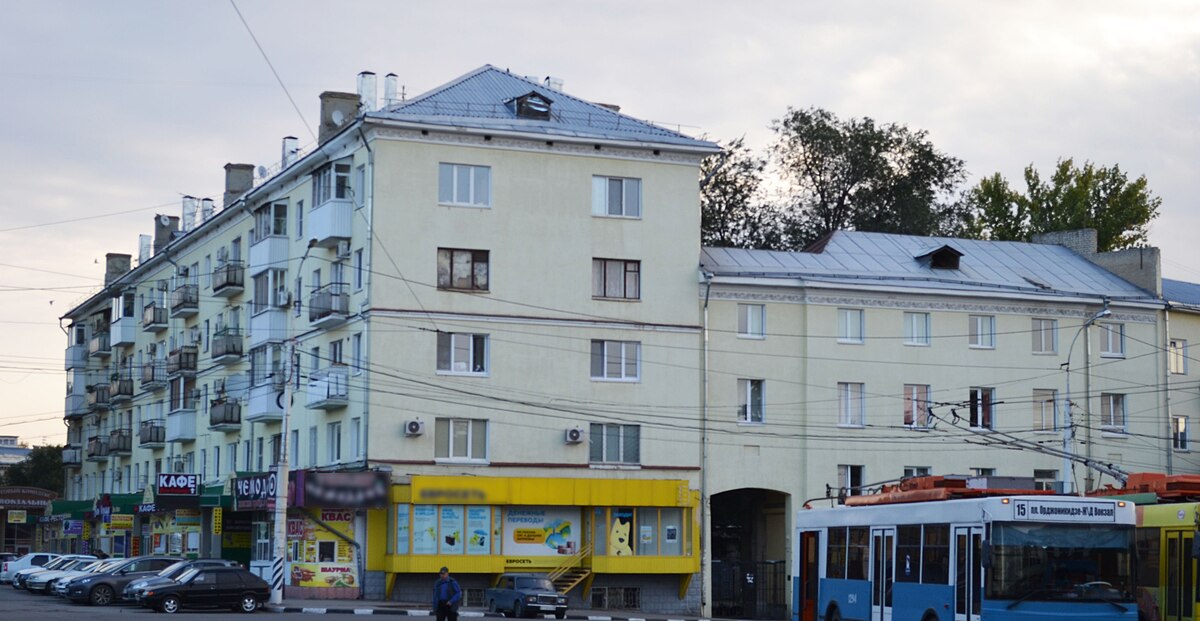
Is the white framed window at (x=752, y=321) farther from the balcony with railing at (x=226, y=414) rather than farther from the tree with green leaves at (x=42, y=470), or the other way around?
the tree with green leaves at (x=42, y=470)

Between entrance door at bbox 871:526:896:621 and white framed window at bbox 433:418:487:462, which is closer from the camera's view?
entrance door at bbox 871:526:896:621

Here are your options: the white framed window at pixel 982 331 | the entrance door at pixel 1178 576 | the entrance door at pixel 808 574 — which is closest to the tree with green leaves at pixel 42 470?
the white framed window at pixel 982 331

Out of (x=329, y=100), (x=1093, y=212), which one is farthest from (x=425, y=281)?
(x=1093, y=212)

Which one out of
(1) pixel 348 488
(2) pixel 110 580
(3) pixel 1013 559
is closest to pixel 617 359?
(1) pixel 348 488

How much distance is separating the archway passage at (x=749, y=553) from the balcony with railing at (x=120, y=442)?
117ft

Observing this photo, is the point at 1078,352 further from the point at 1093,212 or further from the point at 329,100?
the point at 329,100

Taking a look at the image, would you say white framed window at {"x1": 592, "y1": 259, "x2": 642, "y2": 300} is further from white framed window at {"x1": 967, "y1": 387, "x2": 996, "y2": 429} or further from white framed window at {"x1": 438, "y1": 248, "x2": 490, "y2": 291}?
white framed window at {"x1": 967, "y1": 387, "x2": 996, "y2": 429}

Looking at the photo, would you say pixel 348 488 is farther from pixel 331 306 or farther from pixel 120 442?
pixel 120 442

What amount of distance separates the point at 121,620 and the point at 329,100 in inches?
1010

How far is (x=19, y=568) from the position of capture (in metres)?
64.1

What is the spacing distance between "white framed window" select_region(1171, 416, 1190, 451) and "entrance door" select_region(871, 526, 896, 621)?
32.5 meters

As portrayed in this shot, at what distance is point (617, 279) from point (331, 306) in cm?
945

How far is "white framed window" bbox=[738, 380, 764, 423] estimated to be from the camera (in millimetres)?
53375

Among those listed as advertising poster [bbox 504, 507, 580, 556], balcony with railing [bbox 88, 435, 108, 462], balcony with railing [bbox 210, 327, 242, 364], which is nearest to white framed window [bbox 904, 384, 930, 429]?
advertising poster [bbox 504, 507, 580, 556]
